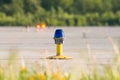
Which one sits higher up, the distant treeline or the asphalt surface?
the distant treeline

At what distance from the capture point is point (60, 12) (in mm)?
83938

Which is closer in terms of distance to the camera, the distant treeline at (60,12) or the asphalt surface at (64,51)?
the asphalt surface at (64,51)

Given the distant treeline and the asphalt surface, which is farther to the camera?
the distant treeline

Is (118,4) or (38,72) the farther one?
(118,4)

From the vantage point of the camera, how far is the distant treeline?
77.1 m

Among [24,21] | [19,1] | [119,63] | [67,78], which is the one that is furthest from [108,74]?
[19,1]

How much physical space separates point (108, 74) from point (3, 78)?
130cm

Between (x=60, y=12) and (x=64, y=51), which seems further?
(x=60, y=12)

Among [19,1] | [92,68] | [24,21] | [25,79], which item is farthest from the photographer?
[19,1]

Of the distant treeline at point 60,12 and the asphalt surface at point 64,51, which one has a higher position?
the distant treeline at point 60,12

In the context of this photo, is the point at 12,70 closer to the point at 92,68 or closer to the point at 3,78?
the point at 3,78

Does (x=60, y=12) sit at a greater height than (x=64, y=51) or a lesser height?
greater

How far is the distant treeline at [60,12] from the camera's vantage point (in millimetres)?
77062

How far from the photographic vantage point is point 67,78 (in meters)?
8.91
